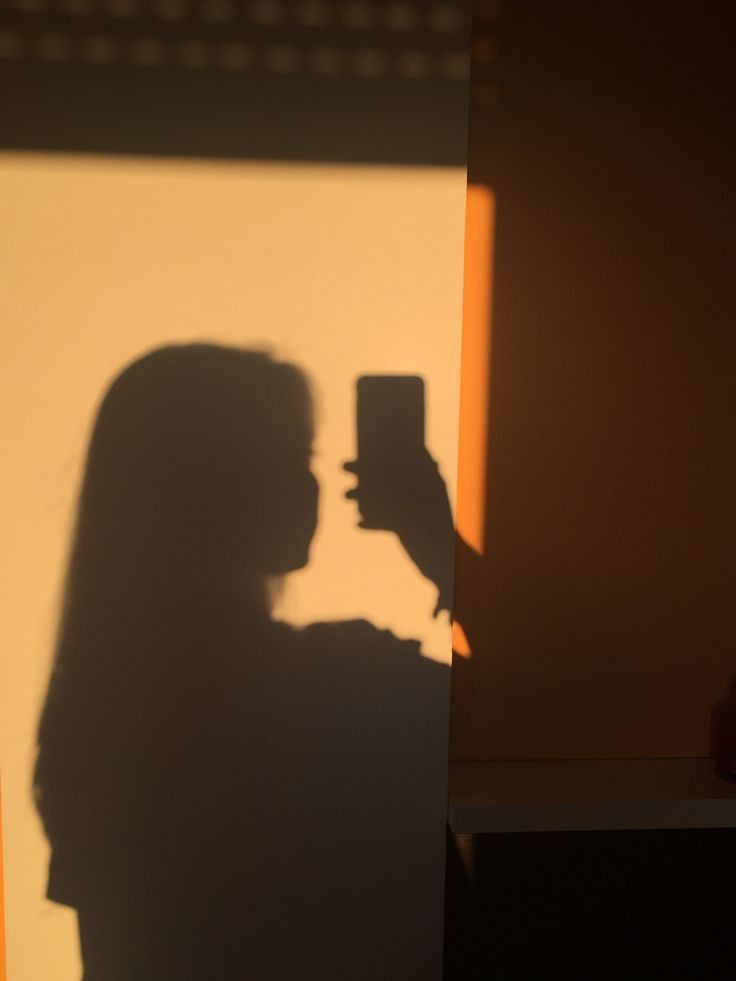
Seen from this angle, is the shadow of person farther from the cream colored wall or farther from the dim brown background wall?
the dim brown background wall

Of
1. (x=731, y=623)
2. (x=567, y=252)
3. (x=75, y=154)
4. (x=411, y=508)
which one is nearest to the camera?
(x=75, y=154)

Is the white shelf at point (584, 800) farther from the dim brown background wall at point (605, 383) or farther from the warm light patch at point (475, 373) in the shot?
the warm light patch at point (475, 373)

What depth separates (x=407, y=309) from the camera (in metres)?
1.31

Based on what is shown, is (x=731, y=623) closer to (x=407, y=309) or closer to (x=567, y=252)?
(x=567, y=252)

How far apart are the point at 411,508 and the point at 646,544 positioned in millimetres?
619

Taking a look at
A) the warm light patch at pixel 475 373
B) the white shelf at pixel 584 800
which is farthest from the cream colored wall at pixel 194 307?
the white shelf at pixel 584 800

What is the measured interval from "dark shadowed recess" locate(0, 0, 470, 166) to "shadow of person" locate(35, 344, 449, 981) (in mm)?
362

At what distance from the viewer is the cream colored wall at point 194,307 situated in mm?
1257

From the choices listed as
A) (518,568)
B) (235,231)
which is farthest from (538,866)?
(235,231)

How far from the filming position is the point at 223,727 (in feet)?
4.50

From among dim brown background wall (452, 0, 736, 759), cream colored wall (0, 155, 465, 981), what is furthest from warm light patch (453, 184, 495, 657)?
cream colored wall (0, 155, 465, 981)

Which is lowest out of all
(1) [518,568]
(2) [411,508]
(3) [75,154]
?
(1) [518,568]

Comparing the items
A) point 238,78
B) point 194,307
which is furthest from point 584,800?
point 238,78

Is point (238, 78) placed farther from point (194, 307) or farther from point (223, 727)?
point (223, 727)
